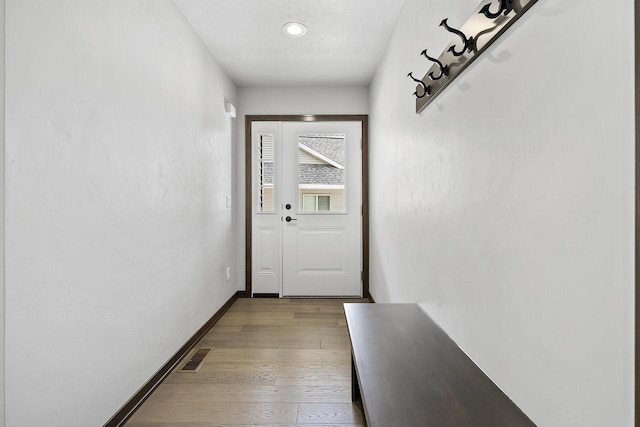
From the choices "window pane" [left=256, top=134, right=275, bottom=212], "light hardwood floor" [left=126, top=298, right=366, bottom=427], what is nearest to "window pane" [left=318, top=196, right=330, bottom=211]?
"window pane" [left=256, top=134, right=275, bottom=212]

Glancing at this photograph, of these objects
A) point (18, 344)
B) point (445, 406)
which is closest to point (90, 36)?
point (18, 344)

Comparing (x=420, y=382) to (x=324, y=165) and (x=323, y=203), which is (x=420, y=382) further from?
(x=324, y=165)

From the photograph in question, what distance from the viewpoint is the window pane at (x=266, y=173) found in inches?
161

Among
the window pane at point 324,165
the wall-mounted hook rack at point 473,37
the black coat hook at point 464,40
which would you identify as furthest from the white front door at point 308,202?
the black coat hook at point 464,40

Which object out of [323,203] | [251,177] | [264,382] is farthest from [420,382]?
[251,177]

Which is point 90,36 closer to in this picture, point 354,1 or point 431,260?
point 354,1

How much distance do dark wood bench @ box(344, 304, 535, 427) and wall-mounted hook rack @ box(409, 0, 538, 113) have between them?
1.00 metres

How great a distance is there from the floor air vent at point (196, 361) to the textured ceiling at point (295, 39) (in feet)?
7.68

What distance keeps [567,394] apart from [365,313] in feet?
3.51

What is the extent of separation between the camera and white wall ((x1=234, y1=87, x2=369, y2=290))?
4.02 meters

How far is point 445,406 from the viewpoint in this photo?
0.94 m

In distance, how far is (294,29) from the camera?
2682mm

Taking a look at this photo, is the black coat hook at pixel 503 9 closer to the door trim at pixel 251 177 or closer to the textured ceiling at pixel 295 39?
the textured ceiling at pixel 295 39

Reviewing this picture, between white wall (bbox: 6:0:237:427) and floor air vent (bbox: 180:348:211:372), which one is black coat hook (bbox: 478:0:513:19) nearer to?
white wall (bbox: 6:0:237:427)
